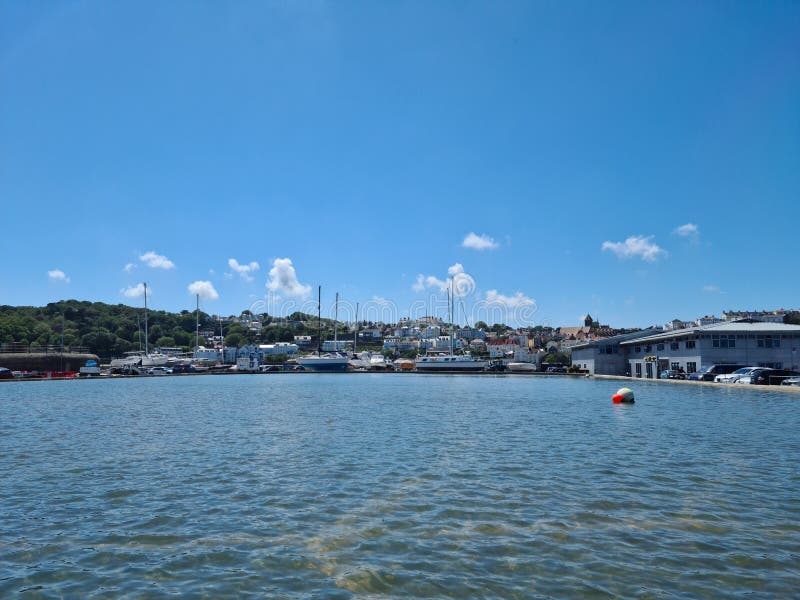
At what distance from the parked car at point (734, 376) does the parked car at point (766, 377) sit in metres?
0.81

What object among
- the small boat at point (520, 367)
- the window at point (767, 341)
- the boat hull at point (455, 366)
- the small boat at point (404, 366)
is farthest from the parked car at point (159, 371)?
the window at point (767, 341)

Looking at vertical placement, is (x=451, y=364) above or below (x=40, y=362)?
below

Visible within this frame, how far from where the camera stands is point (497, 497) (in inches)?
557

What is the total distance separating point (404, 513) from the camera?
1277cm

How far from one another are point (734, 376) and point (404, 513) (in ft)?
179

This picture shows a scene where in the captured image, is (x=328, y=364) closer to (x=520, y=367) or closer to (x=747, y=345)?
(x=520, y=367)

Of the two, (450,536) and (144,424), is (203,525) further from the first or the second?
(144,424)

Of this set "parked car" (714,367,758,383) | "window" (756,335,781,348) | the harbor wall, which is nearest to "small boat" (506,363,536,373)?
"window" (756,335,781,348)

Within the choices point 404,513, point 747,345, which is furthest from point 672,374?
point 404,513

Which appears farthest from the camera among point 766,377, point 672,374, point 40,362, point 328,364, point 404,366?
Answer: point 404,366

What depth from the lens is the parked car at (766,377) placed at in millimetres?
52000

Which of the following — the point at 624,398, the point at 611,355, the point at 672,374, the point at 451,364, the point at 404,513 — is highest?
the point at 611,355

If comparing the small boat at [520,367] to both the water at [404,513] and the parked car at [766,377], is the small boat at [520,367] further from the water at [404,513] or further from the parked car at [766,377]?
the water at [404,513]

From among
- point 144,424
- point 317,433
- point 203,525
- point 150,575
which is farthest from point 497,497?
point 144,424
